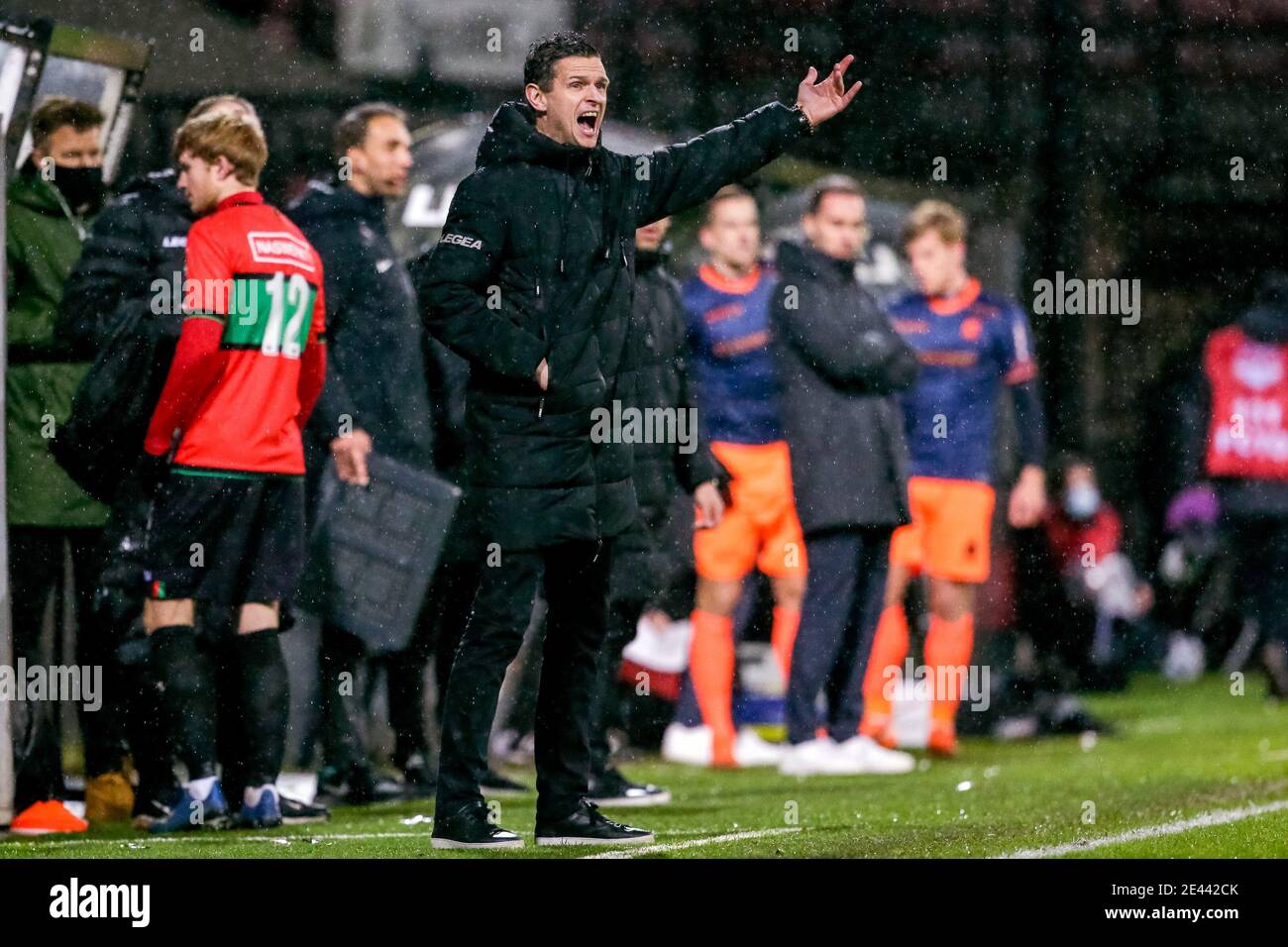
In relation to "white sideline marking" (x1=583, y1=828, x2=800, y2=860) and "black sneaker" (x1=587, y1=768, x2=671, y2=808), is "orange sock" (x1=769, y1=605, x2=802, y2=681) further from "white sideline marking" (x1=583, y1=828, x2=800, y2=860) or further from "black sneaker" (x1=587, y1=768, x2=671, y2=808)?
"white sideline marking" (x1=583, y1=828, x2=800, y2=860)

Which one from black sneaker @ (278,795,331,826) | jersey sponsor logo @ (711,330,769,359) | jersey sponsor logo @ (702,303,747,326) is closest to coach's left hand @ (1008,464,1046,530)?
jersey sponsor logo @ (711,330,769,359)

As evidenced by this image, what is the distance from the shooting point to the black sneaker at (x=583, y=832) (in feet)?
20.6

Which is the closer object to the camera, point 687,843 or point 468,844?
point 468,844

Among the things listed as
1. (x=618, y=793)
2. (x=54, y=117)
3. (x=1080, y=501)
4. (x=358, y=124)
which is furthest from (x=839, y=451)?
(x=1080, y=501)

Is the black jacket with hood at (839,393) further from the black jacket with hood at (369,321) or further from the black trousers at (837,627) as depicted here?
the black jacket with hood at (369,321)

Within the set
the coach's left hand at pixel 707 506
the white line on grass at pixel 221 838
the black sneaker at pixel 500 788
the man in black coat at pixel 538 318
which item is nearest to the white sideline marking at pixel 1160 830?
the white line on grass at pixel 221 838

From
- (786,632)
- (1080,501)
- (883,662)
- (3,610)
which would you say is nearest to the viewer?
(3,610)

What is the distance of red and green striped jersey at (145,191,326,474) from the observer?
6898mm

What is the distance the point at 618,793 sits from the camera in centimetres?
791

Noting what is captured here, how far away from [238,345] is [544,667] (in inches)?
52.9

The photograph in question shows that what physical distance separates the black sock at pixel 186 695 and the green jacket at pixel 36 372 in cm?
65

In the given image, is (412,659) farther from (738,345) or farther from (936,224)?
(936,224)

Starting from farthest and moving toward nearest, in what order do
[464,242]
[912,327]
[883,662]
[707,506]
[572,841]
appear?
[883,662], [912,327], [707,506], [572,841], [464,242]
